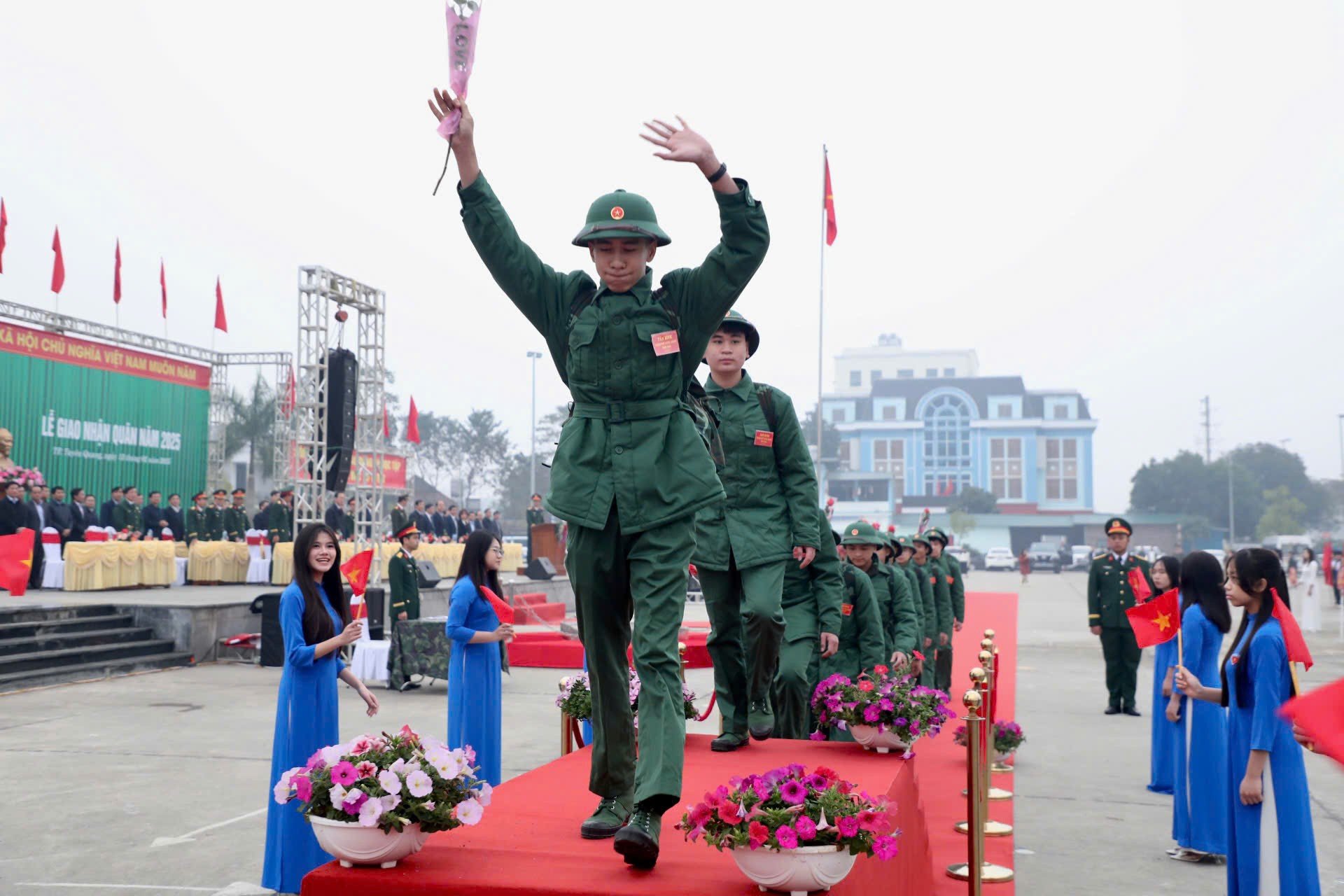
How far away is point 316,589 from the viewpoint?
5.22 m

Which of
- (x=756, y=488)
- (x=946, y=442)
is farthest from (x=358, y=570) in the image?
(x=946, y=442)

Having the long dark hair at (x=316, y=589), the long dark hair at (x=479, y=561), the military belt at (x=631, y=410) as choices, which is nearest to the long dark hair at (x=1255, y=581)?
the military belt at (x=631, y=410)

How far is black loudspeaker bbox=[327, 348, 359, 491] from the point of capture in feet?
57.0

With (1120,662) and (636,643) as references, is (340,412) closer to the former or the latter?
(1120,662)

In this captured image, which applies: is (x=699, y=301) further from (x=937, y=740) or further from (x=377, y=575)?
(x=377, y=575)

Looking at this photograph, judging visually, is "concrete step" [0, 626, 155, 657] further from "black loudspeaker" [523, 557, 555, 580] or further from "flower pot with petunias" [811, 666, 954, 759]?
"flower pot with petunias" [811, 666, 954, 759]

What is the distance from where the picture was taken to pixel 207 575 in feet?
68.5

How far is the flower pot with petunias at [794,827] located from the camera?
104 inches

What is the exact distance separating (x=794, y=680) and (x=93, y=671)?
10827 mm

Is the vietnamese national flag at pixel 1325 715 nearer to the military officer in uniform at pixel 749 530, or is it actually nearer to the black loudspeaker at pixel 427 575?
the military officer in uniform at pixel 749 530

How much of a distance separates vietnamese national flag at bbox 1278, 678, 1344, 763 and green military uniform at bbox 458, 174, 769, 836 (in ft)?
5.58

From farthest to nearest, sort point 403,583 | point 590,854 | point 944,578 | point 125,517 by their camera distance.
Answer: point 125,517, point 403,583, point 944,578, point 590,854

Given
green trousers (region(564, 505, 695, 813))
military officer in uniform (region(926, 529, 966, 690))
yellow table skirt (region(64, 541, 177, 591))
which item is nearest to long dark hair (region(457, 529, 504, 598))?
green trousers (region(564, 505, 695, 813))

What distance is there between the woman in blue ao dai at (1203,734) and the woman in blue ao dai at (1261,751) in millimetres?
1300
